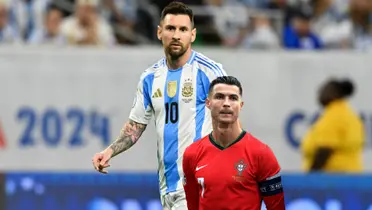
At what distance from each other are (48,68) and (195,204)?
29.0ft

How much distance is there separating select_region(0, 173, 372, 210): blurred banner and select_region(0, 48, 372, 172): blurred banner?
13.1ft

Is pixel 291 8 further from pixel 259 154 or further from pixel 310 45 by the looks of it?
pixel 259 154

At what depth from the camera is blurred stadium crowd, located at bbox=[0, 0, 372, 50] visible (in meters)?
15.8

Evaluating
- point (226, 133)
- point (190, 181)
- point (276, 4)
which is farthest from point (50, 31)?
point (226, 133)

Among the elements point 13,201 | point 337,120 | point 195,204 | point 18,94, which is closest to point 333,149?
point 337,120

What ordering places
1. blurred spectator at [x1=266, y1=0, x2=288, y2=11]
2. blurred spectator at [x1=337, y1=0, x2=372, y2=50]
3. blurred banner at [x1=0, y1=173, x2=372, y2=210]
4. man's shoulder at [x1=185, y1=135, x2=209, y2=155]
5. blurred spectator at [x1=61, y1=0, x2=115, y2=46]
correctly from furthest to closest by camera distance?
blurred spectator at [x1=337, y1=0, x2=372, y2=50] < blurred spectator at [x1=266, y1=0, x2=288, y2=11] < blurred spectator at [x1=61, y1=0, x2=115, y2=46] < blurred banner at [x1=0, y1=173, x2=372, y2=210] < man's shoulder at [x1=185, y1=135, x2=209, y2=155]

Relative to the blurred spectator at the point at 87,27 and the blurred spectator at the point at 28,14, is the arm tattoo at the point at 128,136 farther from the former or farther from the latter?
the blurred spectator at the point at 28,14

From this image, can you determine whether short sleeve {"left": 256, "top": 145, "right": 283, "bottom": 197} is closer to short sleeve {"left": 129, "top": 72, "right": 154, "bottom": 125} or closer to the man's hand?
the man's hand

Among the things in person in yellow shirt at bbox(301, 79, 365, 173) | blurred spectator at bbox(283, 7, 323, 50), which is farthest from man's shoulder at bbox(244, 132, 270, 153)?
blurred spectator at bbox(283, 7, 323, 50)

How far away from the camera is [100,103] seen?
1662 centimetres

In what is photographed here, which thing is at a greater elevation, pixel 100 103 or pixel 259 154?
pixel 100 103

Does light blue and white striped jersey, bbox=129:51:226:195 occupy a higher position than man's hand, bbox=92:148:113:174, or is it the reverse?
light blue and white striped jersey, bbox=129:51:226:195

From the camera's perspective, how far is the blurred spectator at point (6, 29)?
15531mm

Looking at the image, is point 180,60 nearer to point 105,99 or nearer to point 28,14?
point 28,14
